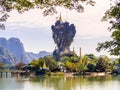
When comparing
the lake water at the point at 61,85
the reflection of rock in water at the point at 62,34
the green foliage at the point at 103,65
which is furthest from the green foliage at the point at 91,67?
the reflection of rock in water at the point at 62,34

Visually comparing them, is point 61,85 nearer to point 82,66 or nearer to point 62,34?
point 82,66

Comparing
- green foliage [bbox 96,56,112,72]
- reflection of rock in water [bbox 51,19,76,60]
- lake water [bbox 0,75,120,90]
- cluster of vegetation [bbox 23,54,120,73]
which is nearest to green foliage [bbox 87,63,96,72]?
cluster of vegetation [bbox 23,54,120,73]

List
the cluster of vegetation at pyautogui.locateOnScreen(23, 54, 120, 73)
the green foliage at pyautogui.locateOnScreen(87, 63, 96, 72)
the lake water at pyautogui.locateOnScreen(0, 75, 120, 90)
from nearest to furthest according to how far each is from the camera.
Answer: the lake water at pyautogui.locateOnScreen(0, 75, 120, 90) < the green foliage at pyautogui.locateOnScreen(87, 63, 96, 72) < the cluster of vegetation at pyautogui.locateOnScreen(23, 54, 120, 73)

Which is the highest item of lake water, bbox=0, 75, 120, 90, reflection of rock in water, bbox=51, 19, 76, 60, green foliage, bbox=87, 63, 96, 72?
reflection of rock in water, bbox=51, 19, 76, 60

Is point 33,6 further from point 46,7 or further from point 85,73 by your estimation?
point 85,73

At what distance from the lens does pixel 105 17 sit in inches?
363

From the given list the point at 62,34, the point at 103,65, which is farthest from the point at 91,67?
the point at 62,34

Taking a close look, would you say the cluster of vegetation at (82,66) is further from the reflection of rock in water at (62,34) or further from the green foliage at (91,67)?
the reflection of rock in water at (62,34)

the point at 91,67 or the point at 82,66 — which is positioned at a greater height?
the point at 82,66

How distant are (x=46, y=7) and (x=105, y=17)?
136 inches

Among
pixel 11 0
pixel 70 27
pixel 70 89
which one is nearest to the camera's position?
pixel 11 0

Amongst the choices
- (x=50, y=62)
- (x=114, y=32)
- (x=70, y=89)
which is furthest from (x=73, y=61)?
(x=114, y=32)

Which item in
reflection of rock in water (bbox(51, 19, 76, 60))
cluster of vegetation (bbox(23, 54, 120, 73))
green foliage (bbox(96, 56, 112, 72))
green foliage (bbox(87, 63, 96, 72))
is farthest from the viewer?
reflection of rock in water (bbox(51, 19, 76, 60))

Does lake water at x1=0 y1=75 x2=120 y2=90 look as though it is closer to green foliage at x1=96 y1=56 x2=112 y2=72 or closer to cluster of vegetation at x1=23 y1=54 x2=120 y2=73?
cluster of vegetation at x1=23 y1=54 x2=120 y2=73
